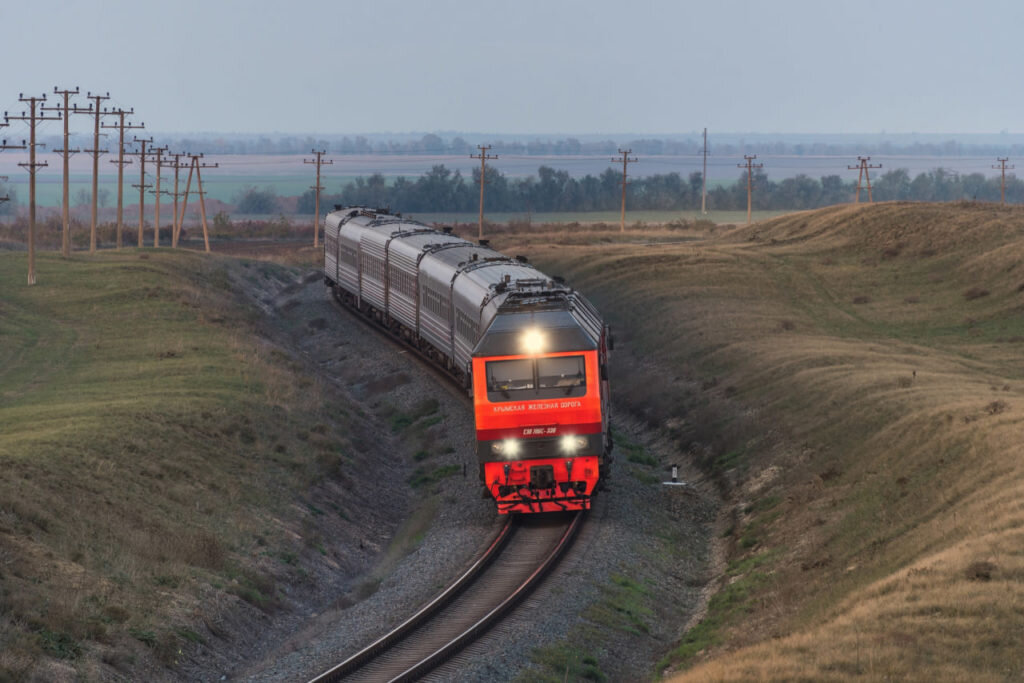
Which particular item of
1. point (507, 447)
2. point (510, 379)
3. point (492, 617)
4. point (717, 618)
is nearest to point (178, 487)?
point (507, 447)

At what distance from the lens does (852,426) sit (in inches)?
1272

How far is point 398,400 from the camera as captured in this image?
141ft

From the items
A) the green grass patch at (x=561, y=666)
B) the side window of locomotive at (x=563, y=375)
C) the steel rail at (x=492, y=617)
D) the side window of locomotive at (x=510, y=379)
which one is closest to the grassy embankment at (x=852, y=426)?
the green grass patch at (x=561, y=666)

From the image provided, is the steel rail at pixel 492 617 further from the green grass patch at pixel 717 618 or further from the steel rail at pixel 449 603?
the green grass patch at pixel 717 618

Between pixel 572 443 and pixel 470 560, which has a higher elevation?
pixel 572 443

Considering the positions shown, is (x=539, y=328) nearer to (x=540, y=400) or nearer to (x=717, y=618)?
(x=540, y=400)

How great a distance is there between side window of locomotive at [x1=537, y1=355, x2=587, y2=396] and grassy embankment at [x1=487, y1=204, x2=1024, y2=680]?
5202 millimetres

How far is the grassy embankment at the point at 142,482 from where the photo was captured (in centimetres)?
1911

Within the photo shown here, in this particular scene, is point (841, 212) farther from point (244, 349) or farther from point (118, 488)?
point (118, 488)

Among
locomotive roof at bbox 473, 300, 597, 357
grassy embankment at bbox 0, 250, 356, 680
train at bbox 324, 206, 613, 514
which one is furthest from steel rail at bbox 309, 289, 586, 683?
locomotive roof at bbox 473, 300, 597, 357

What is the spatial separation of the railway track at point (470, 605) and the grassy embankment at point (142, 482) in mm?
3202

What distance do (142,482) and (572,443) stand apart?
381 inches

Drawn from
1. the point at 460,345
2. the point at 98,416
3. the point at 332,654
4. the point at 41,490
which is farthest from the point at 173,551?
the point at 460,345

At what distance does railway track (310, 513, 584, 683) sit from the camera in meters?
19.0
